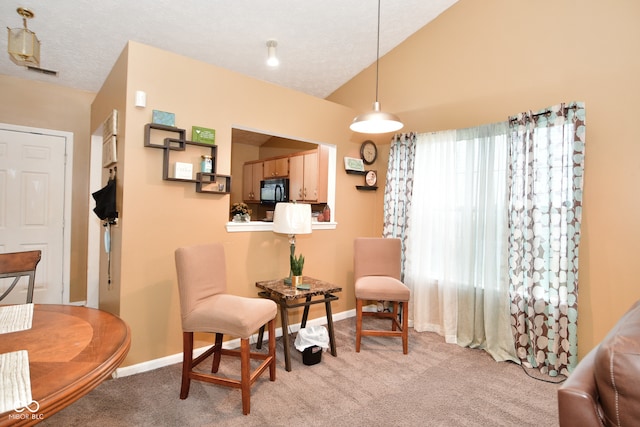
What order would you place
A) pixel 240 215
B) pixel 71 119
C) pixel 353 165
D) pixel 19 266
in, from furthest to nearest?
1. pixel 353 165
2. pixel 71 119
3. pixel 240 215
4. pixel 19 266

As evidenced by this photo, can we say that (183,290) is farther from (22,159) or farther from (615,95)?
(615,95)

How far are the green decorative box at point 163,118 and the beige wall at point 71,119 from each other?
6.66 ft

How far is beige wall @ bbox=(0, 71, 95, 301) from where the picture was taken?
3486 mm

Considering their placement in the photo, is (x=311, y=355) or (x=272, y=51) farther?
(x=272, y=51)

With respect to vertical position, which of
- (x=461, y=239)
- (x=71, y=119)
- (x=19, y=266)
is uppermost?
(x=71, y=119)

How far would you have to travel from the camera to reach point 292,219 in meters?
2.89

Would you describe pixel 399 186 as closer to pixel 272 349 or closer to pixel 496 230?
pixel 496 230

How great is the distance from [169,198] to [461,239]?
2795 mm

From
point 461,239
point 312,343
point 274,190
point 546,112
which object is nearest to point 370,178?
point 461,239

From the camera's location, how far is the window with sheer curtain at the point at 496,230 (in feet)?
8.66

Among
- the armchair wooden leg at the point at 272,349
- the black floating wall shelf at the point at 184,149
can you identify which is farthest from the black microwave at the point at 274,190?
the armchair wooden leg at the point at 272,349

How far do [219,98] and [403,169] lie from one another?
2.15 meters

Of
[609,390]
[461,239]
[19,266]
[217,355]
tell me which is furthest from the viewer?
[461,239]

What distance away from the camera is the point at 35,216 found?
3.65 m
